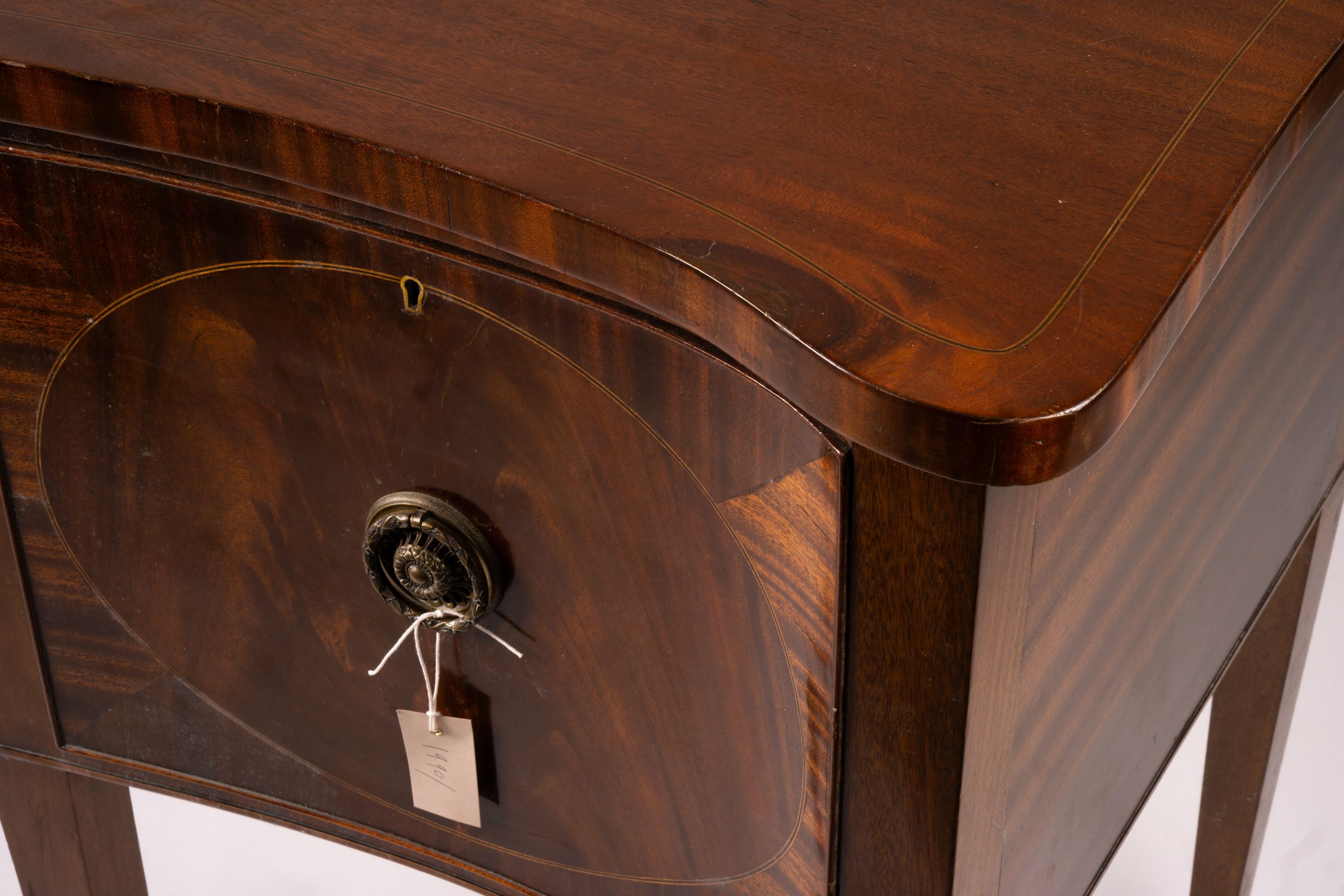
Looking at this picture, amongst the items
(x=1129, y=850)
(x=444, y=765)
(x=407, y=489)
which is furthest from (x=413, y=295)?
(x=1129, y=850)

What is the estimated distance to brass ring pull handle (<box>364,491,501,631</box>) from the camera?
609mm

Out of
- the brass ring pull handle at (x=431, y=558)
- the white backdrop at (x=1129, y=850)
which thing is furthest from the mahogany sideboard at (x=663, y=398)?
the white backdrop at (x=1129, y=850)

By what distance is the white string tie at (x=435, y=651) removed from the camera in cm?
62

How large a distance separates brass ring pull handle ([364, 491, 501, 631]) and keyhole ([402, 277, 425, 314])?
0.25ft

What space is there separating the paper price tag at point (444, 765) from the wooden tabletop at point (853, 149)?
219mm

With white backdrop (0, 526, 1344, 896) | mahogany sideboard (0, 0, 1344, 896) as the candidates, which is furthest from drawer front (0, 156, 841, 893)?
white backdrop (0, 526, 1344, 896)

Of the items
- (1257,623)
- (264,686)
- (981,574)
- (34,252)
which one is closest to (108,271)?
(34,252)

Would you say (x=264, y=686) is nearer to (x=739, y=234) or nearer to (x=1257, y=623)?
(x=739, y=234)

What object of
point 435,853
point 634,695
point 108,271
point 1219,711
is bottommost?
point 1219,711

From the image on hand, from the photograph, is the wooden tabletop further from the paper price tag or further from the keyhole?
the paper price tag

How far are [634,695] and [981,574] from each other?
6.5 inches

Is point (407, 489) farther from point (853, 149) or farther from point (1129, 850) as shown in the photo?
point (1129, 850)

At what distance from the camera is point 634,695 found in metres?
0.61

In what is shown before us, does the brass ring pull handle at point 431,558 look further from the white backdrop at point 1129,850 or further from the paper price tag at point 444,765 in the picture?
the white backdrop at point 1129,850
